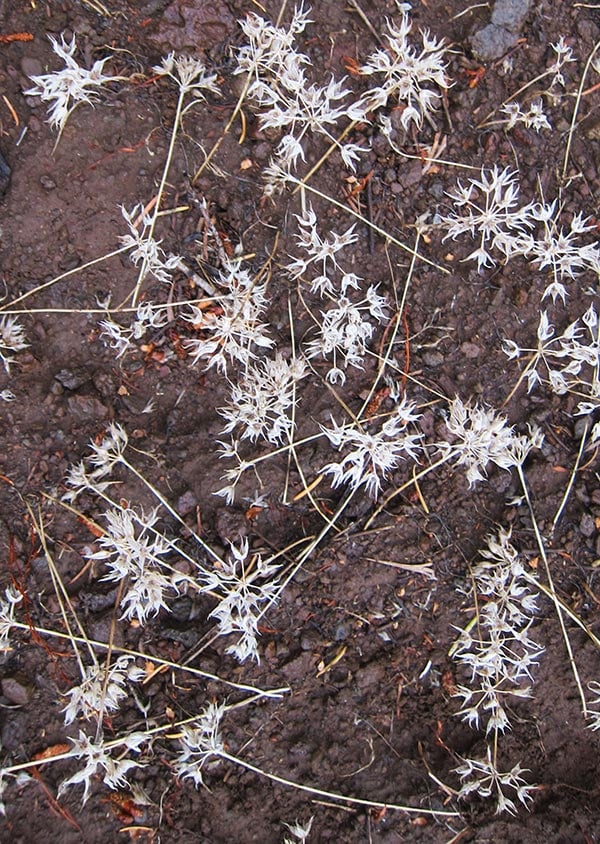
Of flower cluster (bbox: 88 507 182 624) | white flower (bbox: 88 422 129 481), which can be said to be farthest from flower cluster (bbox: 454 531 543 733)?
white flower (bbox: 88 422 129 481)

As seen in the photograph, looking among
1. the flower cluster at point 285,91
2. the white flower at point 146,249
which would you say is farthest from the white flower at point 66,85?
the flower cluster at point 285,91

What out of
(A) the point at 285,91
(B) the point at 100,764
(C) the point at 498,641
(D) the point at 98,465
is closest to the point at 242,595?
(D) the point at 98,465

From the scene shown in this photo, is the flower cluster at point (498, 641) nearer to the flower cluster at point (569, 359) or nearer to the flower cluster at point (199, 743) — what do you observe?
A: the flower cluster at point (569, 359)

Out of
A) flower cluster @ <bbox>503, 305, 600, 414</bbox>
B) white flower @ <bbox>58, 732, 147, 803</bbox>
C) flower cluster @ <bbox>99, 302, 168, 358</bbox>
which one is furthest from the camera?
flower cluster @ <bbox>503, 305, 600, 414</bbox>

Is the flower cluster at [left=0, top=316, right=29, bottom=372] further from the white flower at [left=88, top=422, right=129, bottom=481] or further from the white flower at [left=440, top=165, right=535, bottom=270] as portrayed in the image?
the white flower at [left=440, top=165, right=535, bottom=270]

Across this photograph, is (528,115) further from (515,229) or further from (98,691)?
(98,691)

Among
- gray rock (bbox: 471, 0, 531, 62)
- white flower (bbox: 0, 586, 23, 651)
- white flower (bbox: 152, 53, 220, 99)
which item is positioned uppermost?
gray rock (bbox: 471, 0, 531, 62)
